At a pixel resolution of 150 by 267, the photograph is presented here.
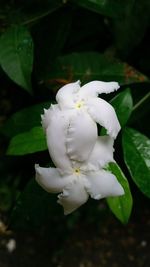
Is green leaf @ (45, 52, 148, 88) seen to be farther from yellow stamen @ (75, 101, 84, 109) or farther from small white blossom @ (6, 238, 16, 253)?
small white blossom @ (6, 238, 16, 253)

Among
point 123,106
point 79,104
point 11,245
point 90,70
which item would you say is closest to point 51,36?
point 90,70

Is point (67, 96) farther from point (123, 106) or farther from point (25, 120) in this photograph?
point (25, 120)

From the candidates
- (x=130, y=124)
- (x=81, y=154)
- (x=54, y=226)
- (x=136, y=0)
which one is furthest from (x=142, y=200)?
(x=81, y=154)

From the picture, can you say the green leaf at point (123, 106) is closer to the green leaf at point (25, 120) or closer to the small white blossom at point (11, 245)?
the green leaf at point (25, 120)

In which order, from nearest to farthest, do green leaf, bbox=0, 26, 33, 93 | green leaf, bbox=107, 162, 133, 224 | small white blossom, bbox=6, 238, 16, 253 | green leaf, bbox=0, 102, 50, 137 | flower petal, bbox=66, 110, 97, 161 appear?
flower petal, bbox=66, 110, 97, 161 → green leaf, bbox=107, 162, 133, 224 → green leaf, bbox=0, 26, 33, 93 → green leaf, bbox=0, 102, 50, 137 → small white blossom, bbox=6, 238, 16, 253

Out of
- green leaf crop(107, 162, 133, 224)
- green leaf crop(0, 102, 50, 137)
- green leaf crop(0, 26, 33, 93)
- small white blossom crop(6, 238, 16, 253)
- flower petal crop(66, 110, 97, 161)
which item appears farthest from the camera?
small white blossom crop(6, 238, 16, 253)

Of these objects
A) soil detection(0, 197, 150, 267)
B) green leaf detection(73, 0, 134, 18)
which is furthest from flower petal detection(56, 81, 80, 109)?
soil detection(0, 197, 150, 267)

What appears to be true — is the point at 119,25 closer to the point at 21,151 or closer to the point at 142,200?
the point at 21,151
